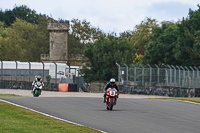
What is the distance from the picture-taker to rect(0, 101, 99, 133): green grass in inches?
612

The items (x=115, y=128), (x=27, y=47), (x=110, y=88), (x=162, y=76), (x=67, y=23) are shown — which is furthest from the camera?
(x=27, y=47)

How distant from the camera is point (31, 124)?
17188 mm

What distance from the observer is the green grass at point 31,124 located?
15535mm

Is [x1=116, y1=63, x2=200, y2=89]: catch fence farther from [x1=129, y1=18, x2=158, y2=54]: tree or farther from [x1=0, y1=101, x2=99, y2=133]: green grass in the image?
[x1=129, y1=18, x2=158, y2=54]: tree

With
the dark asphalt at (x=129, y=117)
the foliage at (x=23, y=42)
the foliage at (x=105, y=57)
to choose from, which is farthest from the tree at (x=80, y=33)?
the dark asphalt at (x=129, y=117)

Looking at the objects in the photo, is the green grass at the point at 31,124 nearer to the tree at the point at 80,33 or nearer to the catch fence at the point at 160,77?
the catch fence at the point at 160,77

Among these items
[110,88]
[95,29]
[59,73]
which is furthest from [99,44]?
[110,88]

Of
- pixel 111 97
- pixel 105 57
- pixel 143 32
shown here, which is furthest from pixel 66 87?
pixel 143 32

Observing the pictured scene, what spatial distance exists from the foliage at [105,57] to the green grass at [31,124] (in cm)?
6060

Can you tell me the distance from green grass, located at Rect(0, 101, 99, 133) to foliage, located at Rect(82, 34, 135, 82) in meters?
60.6

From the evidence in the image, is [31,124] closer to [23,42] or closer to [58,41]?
[58,41]

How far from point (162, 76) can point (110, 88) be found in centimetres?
2344

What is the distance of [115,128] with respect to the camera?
16984 mm

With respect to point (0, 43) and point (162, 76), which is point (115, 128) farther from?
point (0, 43)
